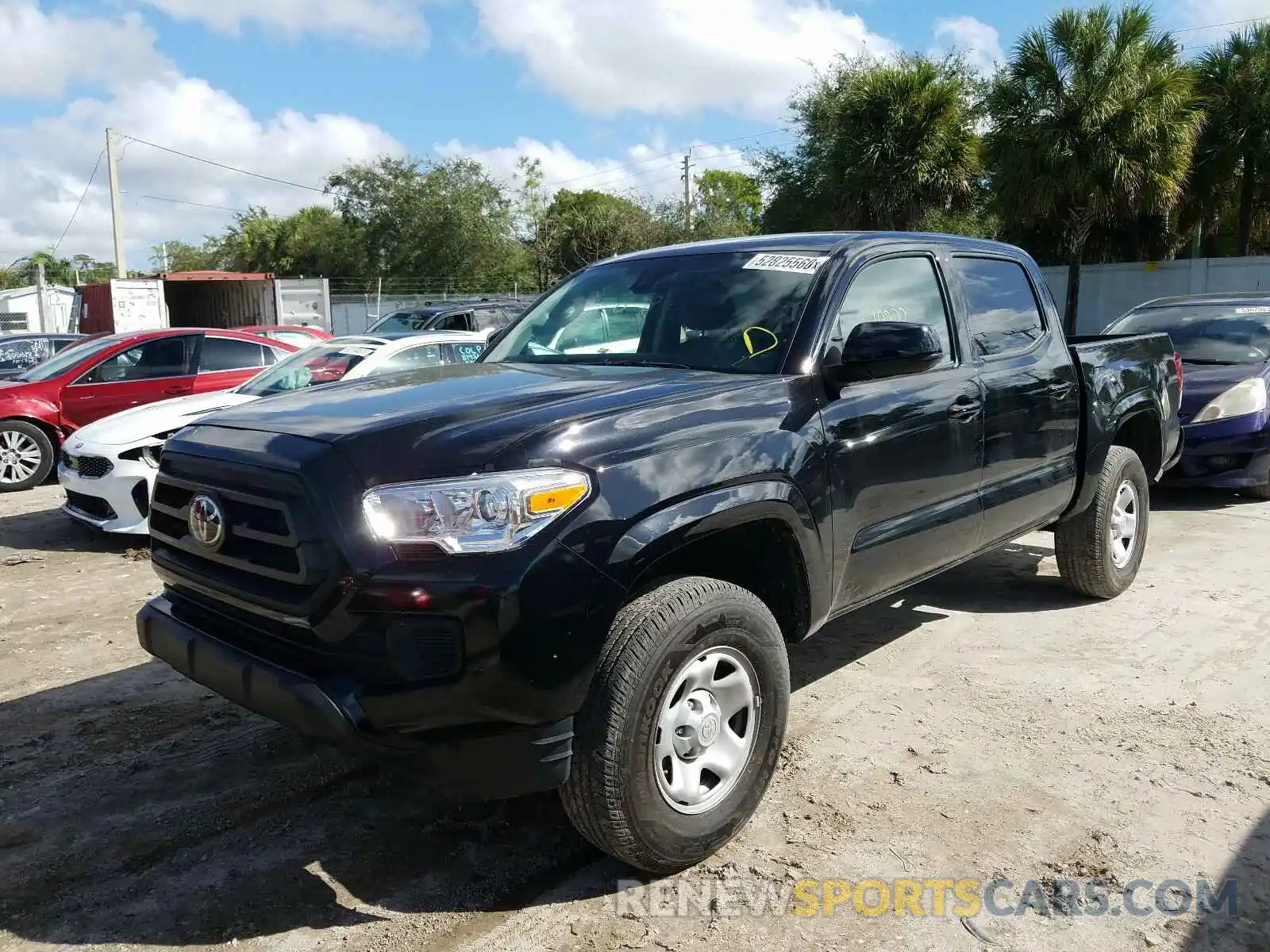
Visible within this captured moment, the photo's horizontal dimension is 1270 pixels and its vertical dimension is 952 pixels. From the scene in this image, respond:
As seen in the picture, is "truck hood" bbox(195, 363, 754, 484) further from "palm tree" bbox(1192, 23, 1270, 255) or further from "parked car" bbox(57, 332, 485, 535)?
"palm tree" bbox(1192, 23, 1270, 255)

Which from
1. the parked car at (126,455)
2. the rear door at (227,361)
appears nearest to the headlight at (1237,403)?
the parked car at (126,455)

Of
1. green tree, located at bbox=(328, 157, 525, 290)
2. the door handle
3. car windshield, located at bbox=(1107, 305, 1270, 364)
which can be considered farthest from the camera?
green tree, located at bbox=(328, 157, 525, 290)

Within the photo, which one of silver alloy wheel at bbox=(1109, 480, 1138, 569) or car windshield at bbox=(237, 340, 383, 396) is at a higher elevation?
car windshield at bbox=(237, 340, 383, 396)

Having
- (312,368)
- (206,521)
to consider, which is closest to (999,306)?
A: (206,521)

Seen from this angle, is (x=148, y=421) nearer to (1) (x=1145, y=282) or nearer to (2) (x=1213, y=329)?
(2) (x=1213, y=329)

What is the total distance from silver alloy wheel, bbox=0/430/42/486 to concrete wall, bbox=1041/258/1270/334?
1931 centimetres

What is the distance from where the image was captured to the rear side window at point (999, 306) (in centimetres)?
452

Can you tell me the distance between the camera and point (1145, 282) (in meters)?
24.0

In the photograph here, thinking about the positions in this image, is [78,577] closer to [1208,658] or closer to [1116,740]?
[1116,740]

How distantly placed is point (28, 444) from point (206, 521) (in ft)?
26.4

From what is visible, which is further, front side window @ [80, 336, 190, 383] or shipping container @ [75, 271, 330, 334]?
shipping container @ [75, 271, 330, 334]

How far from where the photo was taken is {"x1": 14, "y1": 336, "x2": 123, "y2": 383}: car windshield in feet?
31.9

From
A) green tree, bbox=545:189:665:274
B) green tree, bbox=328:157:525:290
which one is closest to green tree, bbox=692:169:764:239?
green tree, bbox=545:189:665:274

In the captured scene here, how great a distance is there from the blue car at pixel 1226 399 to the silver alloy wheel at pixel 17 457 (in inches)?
389
